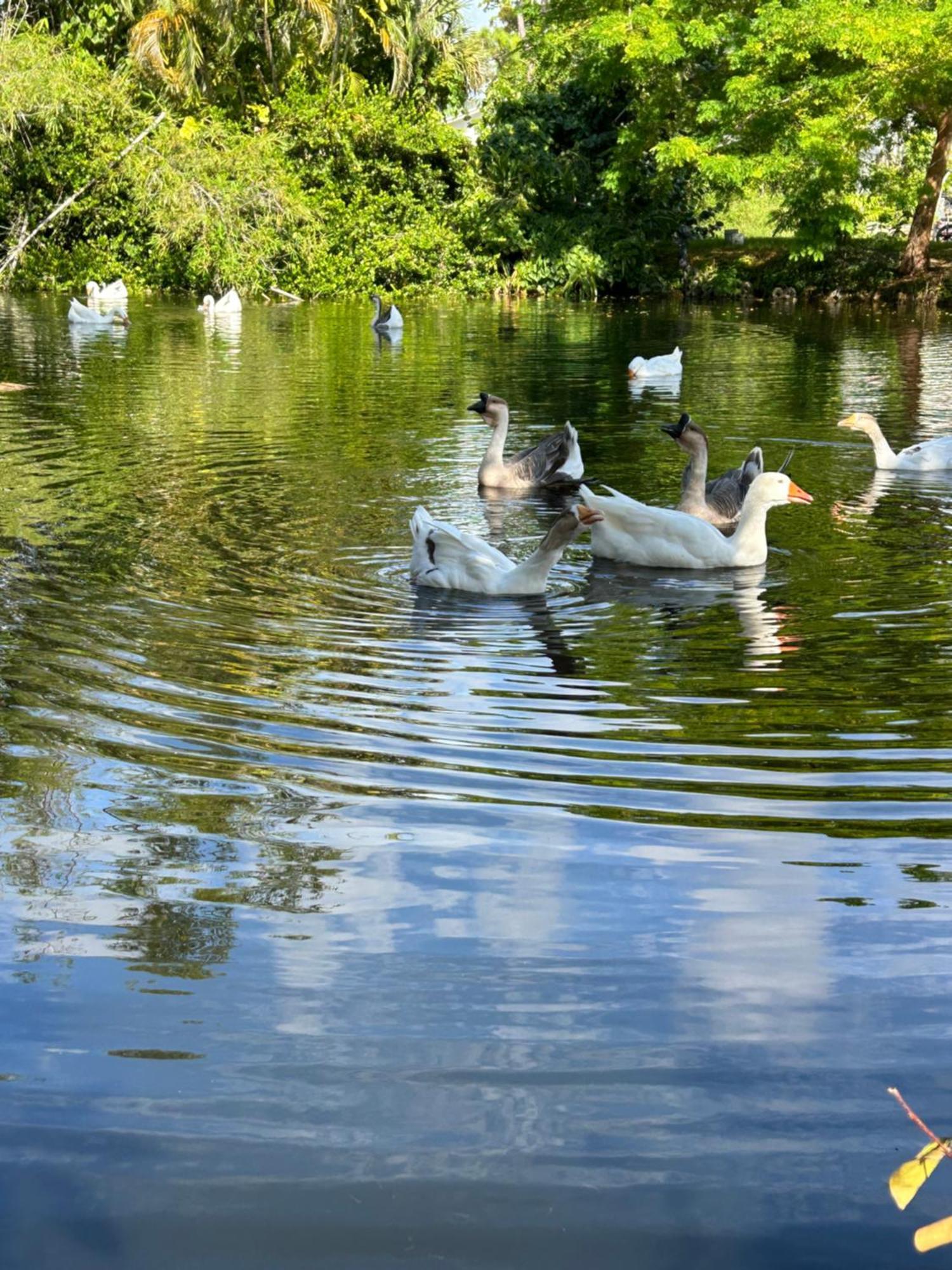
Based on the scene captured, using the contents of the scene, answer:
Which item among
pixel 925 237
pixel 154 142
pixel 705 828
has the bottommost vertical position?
pixel 705 828

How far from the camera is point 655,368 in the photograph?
68.9 feet

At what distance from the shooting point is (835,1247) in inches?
107

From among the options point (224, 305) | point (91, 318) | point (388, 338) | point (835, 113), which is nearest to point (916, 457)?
point (388, 338)

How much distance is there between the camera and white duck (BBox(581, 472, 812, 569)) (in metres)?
9.30

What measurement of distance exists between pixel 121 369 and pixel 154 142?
18.9 metres

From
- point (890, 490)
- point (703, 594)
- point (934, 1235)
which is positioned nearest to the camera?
point (934, 1235)

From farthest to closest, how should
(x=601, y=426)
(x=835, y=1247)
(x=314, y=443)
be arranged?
(x=601, y=426) < (x=314, y=443) < (x=835, y=1247)

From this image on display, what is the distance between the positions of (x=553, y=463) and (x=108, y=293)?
27817 millimetres

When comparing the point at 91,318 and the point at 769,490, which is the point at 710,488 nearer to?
the point at 769,490

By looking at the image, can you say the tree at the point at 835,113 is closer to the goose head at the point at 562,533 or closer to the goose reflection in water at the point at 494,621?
the goose head at the point at 562,533

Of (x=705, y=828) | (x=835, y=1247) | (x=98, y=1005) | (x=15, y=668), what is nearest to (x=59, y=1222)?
(x=98, y=1005)

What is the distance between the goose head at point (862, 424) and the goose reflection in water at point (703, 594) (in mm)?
4673

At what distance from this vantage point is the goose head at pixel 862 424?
13734 millimetres

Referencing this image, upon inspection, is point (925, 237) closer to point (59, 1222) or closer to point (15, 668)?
point (15, 668)
